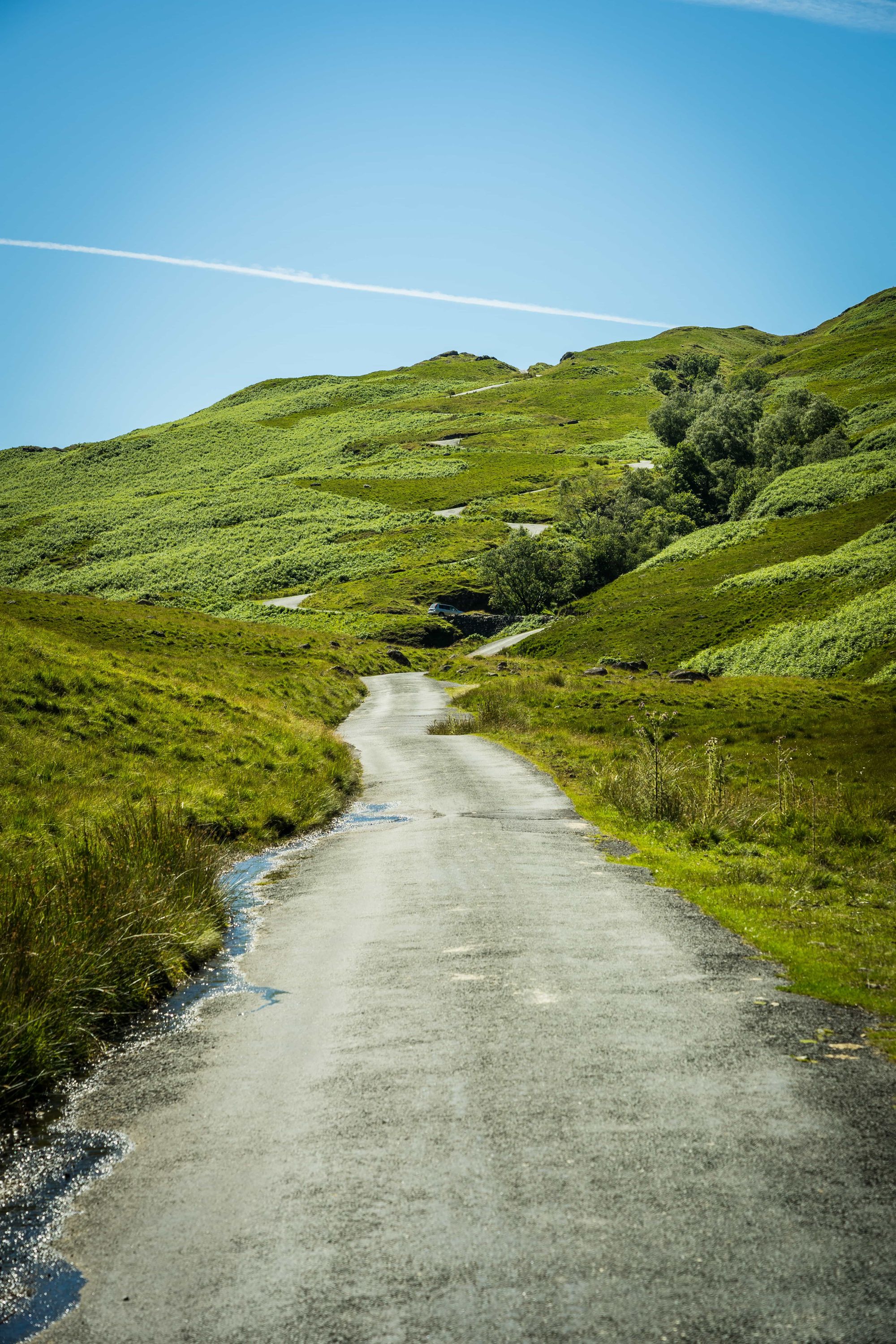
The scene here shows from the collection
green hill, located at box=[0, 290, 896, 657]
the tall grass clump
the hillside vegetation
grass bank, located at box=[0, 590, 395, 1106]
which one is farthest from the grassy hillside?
the tall grass clump

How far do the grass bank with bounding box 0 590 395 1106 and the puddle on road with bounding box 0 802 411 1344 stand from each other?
0.34 metres

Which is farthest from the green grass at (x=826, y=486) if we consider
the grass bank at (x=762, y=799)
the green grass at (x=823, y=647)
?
the grass bank at (x=762, y=799)

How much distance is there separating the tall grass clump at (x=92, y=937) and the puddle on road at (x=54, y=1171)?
31cm

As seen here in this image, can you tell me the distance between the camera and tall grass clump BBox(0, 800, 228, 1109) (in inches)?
313

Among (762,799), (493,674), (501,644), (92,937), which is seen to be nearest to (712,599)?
(493,674)

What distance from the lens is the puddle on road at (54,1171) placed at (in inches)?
200

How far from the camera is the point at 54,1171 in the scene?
21.5 feet

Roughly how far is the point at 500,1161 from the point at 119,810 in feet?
41.4

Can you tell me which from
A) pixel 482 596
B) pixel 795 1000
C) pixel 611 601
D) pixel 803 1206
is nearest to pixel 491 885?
pixel 795 1000

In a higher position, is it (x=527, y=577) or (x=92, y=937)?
(x=527, y=577)

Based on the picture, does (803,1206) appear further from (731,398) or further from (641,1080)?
(731,398)

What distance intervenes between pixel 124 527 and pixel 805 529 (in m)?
123

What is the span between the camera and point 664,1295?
15.5 feet

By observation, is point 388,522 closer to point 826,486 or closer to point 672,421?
point 672,421
